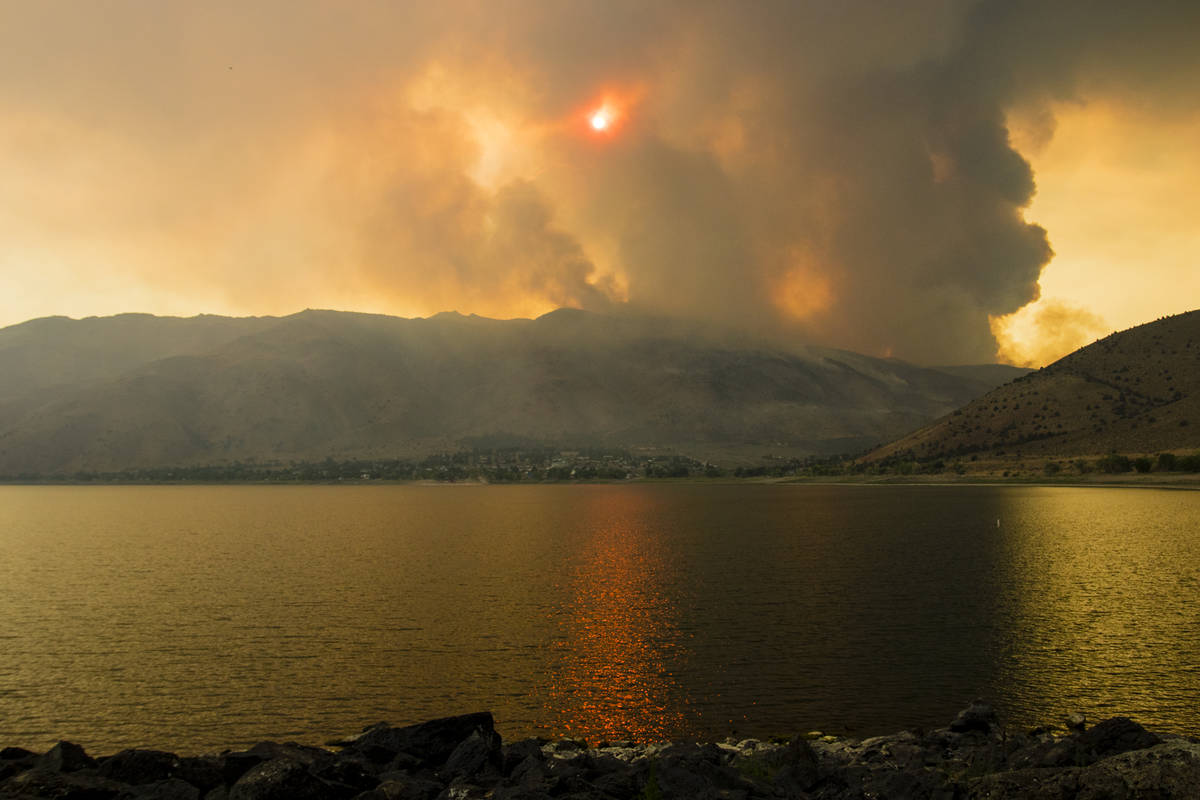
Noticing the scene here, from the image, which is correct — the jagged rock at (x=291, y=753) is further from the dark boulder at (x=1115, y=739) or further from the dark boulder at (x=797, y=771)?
the dark boulder at (x=1115, y=739)

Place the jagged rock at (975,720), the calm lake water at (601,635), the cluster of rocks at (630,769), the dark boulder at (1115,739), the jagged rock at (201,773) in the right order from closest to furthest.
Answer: the cluster of rocks at (630,769), the jagged rock at (201,773), the dark boulder at (1115,739), the jagged rock at (975,720), the calm lake water at (601,635)

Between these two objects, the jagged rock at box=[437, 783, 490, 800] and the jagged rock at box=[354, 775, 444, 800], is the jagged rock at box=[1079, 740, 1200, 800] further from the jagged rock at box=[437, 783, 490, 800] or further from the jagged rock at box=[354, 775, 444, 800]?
the jagged rock at box=[354, 775, 444, 800]

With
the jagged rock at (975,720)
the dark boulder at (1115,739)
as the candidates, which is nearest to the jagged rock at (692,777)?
the jagged rock at (975,720)

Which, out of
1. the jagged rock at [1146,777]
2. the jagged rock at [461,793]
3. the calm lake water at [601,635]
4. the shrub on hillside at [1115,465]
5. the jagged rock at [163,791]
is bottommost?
the calm lake water at [601,635]

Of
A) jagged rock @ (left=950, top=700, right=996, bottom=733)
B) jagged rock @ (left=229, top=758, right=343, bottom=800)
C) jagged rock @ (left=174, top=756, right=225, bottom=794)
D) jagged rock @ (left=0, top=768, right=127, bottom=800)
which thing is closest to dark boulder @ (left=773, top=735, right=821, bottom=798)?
jagged rock @ (left=950, top=700, right=996, bottom=733)

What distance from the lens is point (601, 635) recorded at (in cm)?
4509

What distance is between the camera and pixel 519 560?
261 ft

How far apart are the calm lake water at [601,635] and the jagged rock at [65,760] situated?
637cm

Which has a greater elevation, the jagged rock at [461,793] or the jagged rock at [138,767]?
the jagged rock at [138,767]

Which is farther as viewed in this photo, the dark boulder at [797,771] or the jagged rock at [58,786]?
the dark boulder at [797,771]

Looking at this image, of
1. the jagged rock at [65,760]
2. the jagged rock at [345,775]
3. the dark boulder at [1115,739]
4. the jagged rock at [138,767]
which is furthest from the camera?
the dark boulder at [1115,739]

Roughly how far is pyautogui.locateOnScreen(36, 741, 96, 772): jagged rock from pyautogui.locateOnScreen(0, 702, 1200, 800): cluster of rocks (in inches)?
1.8

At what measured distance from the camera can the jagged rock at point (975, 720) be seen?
27719 mm

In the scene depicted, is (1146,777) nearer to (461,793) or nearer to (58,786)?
(461,793)
